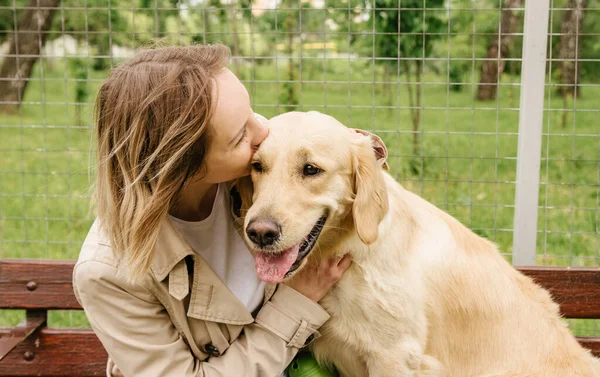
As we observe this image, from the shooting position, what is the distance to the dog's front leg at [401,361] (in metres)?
2.21

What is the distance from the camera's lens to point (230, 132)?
198 cm

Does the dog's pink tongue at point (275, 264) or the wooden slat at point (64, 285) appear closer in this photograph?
the dog's pink tongue at point (275, 264)

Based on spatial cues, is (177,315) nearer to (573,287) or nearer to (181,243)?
(181,243)

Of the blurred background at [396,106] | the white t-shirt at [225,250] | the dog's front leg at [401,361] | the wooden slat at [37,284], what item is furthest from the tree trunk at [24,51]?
the dog's front leg at [401,361]

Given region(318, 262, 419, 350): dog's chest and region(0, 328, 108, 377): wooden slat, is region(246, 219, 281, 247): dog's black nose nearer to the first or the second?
region(318, 262, 419, 350): dog's chest

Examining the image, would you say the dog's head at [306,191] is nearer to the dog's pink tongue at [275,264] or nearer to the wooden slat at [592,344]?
the dog's pink tongue at [275,264]

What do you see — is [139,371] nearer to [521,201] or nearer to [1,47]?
[521,201]

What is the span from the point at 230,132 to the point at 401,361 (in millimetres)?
896

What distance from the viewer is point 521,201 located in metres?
3.13

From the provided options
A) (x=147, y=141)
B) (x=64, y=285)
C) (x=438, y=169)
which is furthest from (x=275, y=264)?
(x=438, y=169)

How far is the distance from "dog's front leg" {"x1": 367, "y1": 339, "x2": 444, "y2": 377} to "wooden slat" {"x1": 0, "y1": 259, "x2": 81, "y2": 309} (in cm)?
130

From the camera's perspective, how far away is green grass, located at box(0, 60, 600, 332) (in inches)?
152

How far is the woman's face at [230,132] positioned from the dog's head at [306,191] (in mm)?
64

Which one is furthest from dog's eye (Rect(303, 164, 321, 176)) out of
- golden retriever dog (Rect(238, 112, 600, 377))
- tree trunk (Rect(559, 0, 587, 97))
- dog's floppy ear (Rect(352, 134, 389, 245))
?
tree trunk (Rect(559, 0, 587, 97))
